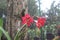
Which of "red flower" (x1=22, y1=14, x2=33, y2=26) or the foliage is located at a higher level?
"red flower" (x1=22, y1=14, x2=33, y2=26)

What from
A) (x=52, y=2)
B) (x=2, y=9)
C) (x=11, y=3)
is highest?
(x=11, y=3)

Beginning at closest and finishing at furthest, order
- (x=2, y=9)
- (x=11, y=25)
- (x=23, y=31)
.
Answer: (x=23, y=31) < (x=11, y=25) < (x=2, y=9)

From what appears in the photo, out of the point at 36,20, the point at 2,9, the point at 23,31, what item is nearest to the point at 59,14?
the point at 36,20

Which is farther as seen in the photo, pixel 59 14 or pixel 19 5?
pixel 59 14

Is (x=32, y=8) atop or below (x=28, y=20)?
below

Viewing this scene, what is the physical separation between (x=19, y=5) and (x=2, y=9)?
703cm

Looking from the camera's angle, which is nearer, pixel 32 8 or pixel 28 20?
pixel 28 20

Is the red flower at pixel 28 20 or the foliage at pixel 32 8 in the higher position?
the red flower at pixel 28 20

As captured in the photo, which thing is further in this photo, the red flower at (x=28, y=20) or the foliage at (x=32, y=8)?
the foliage at (x=32, y=8)

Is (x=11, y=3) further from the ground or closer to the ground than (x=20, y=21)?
further from the ground

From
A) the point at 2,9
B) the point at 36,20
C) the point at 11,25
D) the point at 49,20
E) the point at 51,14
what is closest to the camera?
the point at 11,25

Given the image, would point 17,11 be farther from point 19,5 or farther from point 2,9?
point 2,9

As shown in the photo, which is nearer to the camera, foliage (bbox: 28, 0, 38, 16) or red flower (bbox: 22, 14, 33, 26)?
red flower (bbox: 22, 14, 33, 26)

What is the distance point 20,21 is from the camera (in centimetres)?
194
